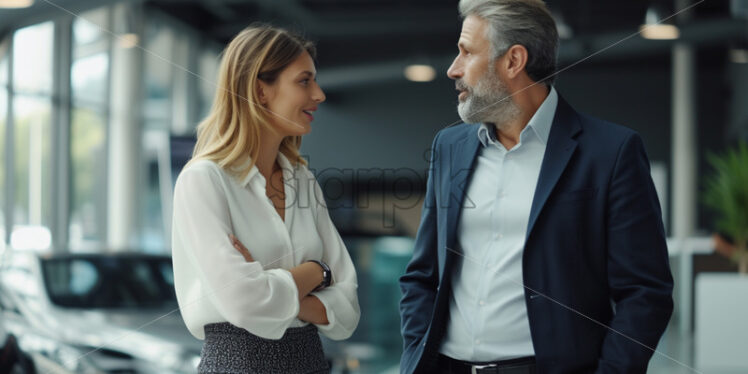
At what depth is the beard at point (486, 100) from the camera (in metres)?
1.09

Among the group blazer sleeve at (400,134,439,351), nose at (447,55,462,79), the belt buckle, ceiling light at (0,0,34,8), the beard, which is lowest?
the belt buckle

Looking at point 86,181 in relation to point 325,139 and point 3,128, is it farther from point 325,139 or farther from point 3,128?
point 325,139

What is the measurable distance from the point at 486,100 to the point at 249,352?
0.47m

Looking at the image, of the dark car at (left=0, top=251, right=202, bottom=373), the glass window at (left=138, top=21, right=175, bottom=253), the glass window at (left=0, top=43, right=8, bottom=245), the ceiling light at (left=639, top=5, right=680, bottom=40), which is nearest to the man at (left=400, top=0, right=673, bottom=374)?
the dark car at (left=0, top=251, right=202, bottom=373)

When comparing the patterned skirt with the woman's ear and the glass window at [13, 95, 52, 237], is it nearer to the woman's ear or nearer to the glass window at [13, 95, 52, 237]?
the woman's ear

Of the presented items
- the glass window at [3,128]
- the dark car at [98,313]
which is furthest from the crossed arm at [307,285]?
the glass window at [3,128]

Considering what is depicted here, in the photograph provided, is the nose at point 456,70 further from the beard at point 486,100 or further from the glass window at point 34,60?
the glass window at point 34,60

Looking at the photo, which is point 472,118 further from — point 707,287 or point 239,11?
point 707,287

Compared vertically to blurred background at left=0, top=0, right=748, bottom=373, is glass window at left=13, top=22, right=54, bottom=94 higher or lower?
higher

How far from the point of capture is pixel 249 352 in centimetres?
107

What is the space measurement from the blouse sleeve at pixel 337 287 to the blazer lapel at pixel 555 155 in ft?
0.84

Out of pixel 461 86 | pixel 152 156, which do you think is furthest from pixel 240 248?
pixel 152 156

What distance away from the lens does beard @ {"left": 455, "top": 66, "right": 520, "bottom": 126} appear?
1.09 metres

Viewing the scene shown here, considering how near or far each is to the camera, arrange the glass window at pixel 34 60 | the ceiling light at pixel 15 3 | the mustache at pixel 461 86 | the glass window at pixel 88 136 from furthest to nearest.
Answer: the glass window at pixel 88 136 < the glass window at pixel 34 60 < the ceiling light at pixel 15 3 < the mustache at pixel 461 86
